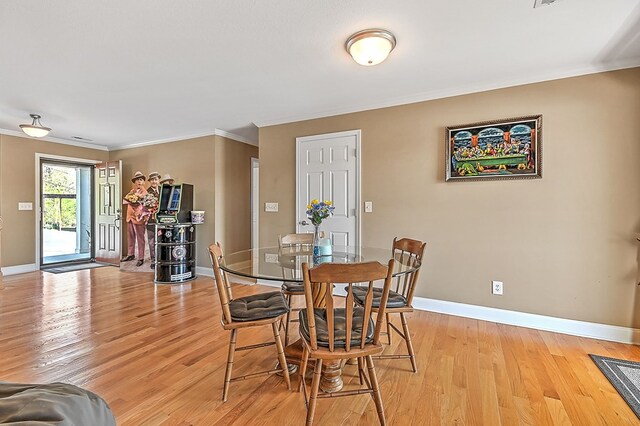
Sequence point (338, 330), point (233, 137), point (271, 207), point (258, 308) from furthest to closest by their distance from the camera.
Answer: point (233, 137), point (271, 207), point (258, 308), point (338, 330)

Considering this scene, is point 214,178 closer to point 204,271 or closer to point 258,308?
point 204,271

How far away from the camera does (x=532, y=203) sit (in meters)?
2.85

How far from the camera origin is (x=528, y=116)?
9.33ft

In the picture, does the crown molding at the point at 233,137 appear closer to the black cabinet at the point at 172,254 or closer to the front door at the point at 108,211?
the black cabinet at the point at 172,254

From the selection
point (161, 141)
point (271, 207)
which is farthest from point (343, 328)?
point (161, 141)

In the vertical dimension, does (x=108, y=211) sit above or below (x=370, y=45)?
below

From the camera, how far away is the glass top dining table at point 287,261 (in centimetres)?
179

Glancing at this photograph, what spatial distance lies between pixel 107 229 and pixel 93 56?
4.44 m

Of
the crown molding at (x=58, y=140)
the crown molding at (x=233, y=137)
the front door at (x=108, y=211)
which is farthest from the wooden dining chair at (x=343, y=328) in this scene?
the crown molding at (x=58, y=140)

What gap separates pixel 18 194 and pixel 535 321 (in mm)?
7579

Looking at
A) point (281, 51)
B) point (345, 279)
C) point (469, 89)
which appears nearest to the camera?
point (345, 279)

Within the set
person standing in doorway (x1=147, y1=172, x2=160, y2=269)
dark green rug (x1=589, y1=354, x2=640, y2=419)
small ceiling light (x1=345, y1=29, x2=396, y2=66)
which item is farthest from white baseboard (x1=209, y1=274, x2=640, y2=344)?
person standing in doorway (x1=147, y1=172, x2=160, y2=269)

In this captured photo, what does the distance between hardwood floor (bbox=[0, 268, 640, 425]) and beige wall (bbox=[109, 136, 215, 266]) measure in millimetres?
1905

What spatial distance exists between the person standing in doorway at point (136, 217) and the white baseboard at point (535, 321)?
15.7ft
